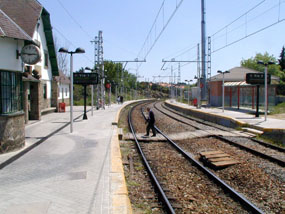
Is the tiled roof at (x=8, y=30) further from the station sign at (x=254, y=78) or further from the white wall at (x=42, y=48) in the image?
the station sign at (x=254, y=78)

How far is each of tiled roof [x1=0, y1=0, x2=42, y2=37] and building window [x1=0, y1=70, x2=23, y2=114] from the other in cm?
845

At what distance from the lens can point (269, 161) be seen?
10203mm

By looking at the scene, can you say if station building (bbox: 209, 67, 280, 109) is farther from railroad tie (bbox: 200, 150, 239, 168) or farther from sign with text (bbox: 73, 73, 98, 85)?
railroad tie (bbox: 200, 150, 239, 168)

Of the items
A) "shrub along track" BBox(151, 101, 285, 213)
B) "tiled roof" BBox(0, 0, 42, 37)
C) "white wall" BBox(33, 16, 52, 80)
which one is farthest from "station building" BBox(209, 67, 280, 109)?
"tiled roof" BBox(0, 0, 42, 37)

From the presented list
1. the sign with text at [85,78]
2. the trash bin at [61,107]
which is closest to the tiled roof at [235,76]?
the trash bin at [61,107]

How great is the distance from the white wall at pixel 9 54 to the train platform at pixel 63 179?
8.85 feet

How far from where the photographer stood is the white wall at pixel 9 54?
984 cm

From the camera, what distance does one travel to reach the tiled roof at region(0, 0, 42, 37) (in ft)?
62.1

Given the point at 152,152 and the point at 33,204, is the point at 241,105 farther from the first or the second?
the point at 33,204

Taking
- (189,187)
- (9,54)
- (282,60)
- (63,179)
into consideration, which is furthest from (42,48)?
(282,60)

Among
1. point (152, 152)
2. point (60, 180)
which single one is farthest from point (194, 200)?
point (152, 152)

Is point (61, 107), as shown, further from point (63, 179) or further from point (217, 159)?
point (63, 179)

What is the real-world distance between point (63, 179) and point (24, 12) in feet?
51.7

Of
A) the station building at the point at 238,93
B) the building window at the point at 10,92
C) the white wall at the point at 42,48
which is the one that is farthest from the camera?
the station building at the point at 238,93
